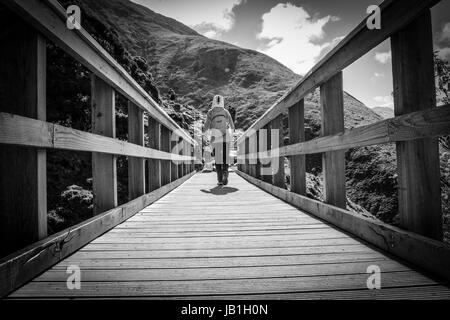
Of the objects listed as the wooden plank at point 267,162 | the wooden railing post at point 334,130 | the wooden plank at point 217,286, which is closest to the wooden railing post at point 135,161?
the wooden plank at point 217,286

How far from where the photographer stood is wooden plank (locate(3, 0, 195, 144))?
119cm

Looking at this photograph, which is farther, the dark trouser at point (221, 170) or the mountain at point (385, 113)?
the dark trouser at point (221, 170)

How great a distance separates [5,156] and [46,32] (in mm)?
666

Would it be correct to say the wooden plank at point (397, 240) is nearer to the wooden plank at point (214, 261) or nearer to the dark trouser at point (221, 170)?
the wooden plank at point (214, 261)

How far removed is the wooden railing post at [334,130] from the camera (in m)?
2.11

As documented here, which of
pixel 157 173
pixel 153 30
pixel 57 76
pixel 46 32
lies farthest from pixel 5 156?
pixel 153 30

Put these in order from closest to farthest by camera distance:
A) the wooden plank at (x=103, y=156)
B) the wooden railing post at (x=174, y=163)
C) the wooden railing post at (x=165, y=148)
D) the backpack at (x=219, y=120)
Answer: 1. the wooden plank at (x=103, y=156)
2. the wooden railing post at (x=165, y=148)
3. the backpack at (x=219, y=120)
4. the wooden railing post at (x=174, y=163)

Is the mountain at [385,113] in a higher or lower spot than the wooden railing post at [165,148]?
higher

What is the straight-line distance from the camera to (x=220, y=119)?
205 inches

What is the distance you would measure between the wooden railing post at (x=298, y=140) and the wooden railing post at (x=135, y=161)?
1809 millimetres

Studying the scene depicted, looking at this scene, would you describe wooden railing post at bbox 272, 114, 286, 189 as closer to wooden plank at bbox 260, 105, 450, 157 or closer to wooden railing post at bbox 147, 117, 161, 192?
wooden plank at bbox 260, 105, 450, 157

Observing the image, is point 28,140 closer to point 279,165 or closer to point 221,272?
point 221,272

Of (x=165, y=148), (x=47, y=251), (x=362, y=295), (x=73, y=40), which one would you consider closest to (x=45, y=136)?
(x=47, y=251)

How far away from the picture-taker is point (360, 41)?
169cm
